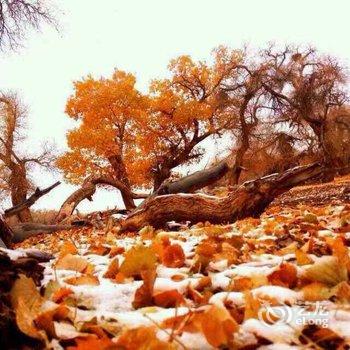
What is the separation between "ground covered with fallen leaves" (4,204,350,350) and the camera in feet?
2.78

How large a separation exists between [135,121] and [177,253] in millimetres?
23160

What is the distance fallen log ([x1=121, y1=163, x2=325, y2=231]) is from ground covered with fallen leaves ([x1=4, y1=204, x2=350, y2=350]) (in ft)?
10.8

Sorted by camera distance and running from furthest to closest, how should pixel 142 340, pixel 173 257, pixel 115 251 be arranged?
pixel 115 251
pixel 173 257
pixel 142 340

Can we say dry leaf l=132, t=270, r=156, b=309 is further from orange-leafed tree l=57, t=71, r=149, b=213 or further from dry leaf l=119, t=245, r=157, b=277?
orange-leafed tree l=57, t=71, r=149, b=213

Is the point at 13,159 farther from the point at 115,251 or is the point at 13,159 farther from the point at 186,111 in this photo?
the point at 115,251

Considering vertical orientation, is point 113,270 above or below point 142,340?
above

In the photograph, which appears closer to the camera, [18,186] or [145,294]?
[145,294]

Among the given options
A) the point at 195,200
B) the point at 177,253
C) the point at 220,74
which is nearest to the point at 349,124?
the point at 220,74

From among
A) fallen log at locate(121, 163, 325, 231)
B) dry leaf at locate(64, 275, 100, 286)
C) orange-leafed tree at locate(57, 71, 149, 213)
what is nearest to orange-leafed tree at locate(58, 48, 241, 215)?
orange-leafed tree at locate(57, 71, 149, 213)

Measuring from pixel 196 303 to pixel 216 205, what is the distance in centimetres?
405

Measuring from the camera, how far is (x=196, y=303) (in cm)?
122

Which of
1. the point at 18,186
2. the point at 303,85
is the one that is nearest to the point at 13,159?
the point at 18,186

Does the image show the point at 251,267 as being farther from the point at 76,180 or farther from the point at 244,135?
the point at 76,180

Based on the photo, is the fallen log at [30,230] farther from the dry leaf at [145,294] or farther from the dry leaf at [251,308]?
the dry leaf at [251,308]
